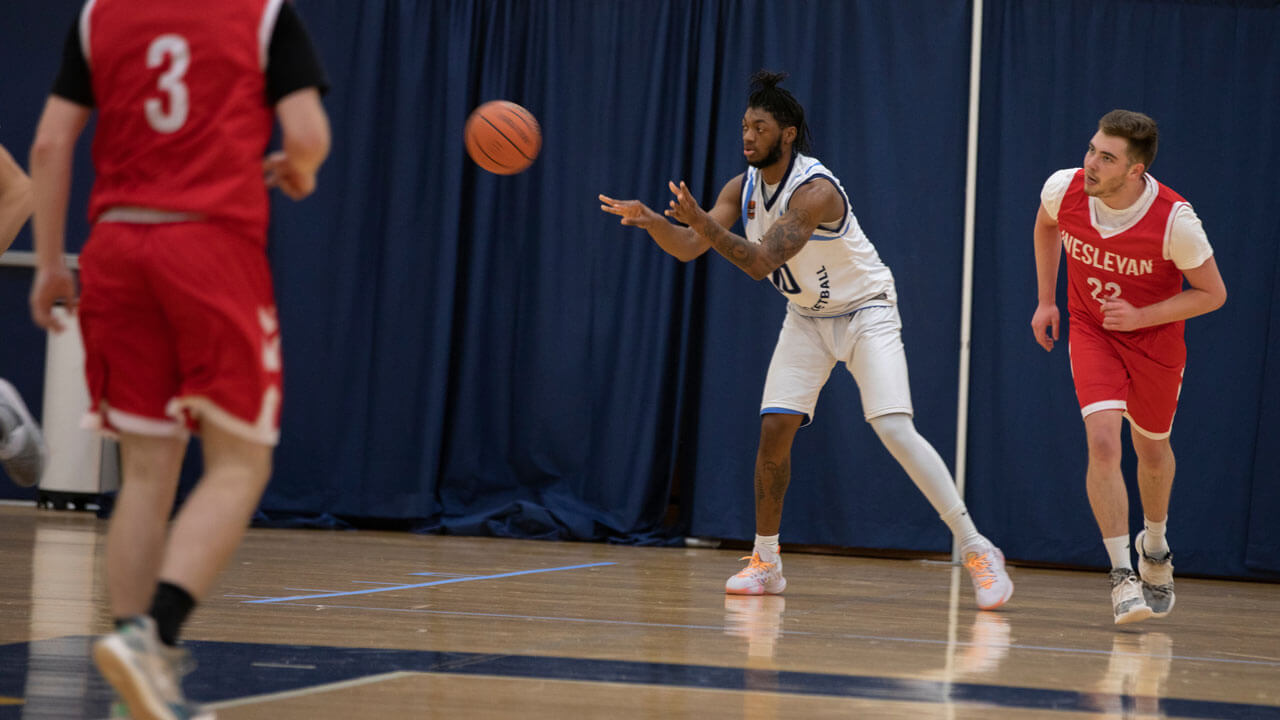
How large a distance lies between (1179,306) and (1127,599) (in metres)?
0.92

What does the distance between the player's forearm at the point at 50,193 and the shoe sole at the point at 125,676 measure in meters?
0.66

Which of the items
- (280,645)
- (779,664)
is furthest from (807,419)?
(280,645)

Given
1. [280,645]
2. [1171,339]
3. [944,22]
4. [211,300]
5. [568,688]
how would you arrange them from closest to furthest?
[211,300] → [568,688] → [280,645] → [1171,339] → [944,22]

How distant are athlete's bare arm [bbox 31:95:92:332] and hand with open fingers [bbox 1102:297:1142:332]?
125 inches

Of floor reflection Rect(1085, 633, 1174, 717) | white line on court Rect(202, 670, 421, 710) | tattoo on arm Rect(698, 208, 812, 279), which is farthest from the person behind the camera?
tattoo on arm Rect(698, 208, 812, 279)

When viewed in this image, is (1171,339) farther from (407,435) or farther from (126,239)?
(407,435)

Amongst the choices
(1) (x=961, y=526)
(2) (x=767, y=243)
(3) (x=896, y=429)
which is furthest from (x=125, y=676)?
(1) (x=961, y=526)

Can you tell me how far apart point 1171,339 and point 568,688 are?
266cm

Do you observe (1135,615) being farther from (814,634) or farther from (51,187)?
(51,187)

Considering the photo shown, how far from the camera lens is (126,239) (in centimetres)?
212

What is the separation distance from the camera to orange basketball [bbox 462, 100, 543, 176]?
16.2 feet

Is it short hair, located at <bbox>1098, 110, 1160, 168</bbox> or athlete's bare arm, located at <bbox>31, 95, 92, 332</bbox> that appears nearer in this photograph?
athlete's bare arm, located at <bbox>31, 95, 92, 332</bbox>

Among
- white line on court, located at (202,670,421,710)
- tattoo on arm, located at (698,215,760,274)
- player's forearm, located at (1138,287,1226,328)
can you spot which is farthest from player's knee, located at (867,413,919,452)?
white line on court, located at (202,670,421,710)

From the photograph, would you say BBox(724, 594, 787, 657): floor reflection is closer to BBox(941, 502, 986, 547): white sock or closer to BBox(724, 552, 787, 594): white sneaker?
BBox(724, 552, 787, 594): white sneaker
